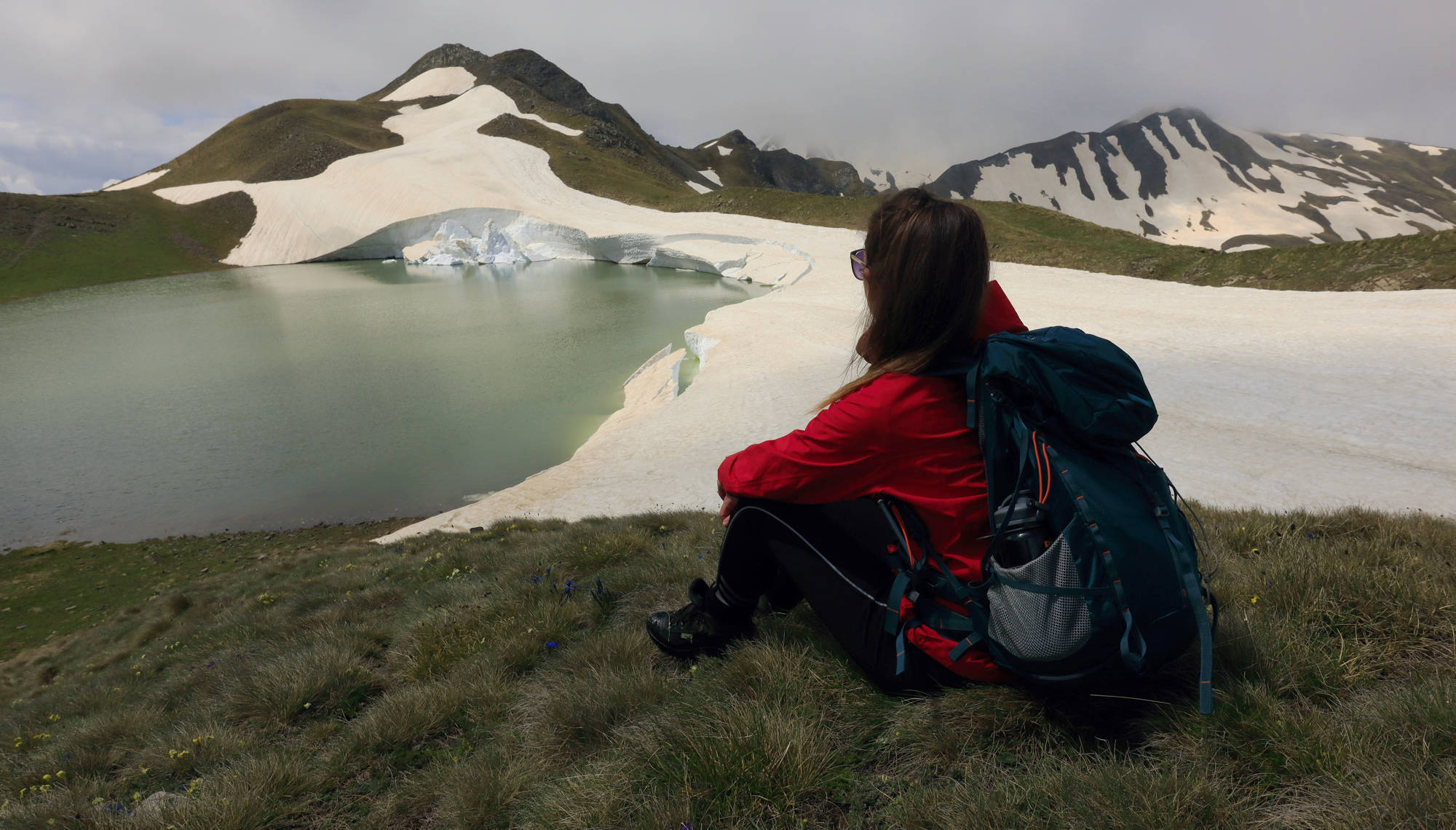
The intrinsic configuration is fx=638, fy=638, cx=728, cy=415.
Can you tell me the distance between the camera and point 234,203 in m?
59.1

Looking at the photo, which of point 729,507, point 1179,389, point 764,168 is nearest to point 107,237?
point 729,507

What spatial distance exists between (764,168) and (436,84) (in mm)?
62285

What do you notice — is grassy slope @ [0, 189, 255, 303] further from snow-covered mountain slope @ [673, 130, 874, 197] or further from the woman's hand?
snow-covered mountain slope @ [673, 130, 874, 197]

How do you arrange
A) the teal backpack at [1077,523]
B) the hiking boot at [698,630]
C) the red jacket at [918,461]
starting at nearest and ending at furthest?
the teal backpack at [1077,523]
the red jacket at [918,461]
the hiking boot at [698,630]

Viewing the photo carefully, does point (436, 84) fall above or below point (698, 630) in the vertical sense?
above

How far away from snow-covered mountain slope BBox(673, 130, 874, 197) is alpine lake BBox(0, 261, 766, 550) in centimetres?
8869

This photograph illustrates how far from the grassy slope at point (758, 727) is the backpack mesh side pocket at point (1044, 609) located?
36cm

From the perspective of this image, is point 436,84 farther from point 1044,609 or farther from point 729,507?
point 1044,609

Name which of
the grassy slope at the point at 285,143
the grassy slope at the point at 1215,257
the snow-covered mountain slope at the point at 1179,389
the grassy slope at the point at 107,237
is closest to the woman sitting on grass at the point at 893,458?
→ the snow-covered mountain slope at the point at 1179,389

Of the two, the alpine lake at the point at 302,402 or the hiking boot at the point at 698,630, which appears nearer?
the hiking boot at the point at 698,630

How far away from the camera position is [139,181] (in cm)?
7619

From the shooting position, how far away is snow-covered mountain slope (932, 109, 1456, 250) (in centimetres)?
11600

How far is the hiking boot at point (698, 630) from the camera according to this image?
2.93 m

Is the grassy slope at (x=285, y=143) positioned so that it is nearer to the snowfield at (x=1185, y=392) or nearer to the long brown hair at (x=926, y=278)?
the snowfield at (x=1185, y=392)
